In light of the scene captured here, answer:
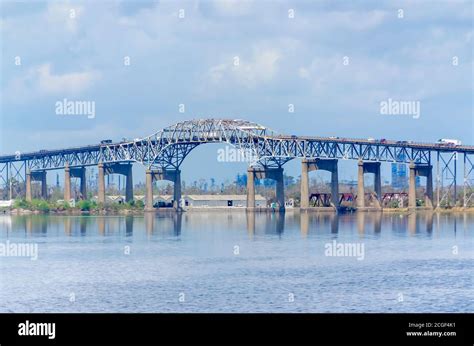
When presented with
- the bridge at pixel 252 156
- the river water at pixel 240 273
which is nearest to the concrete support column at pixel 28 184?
the bridge at pixel 252 156

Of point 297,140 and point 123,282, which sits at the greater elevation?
point 297,140

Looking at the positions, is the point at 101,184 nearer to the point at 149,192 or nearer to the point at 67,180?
the point at 149,192

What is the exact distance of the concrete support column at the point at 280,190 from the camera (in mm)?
174000

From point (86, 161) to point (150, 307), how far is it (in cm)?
15269

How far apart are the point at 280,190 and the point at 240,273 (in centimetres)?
11967

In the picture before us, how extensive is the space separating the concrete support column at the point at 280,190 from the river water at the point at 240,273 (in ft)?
273

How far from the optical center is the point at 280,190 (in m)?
176

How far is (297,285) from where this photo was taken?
50094 mm

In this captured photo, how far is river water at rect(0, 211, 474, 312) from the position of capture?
44094 mm

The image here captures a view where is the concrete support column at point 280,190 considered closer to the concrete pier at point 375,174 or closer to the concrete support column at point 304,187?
the concrete support column at point 304,187

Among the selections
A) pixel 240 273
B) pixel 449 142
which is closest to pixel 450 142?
pixel 449 142

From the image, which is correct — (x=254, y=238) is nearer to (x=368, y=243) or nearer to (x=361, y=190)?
(x=368, y=243)
